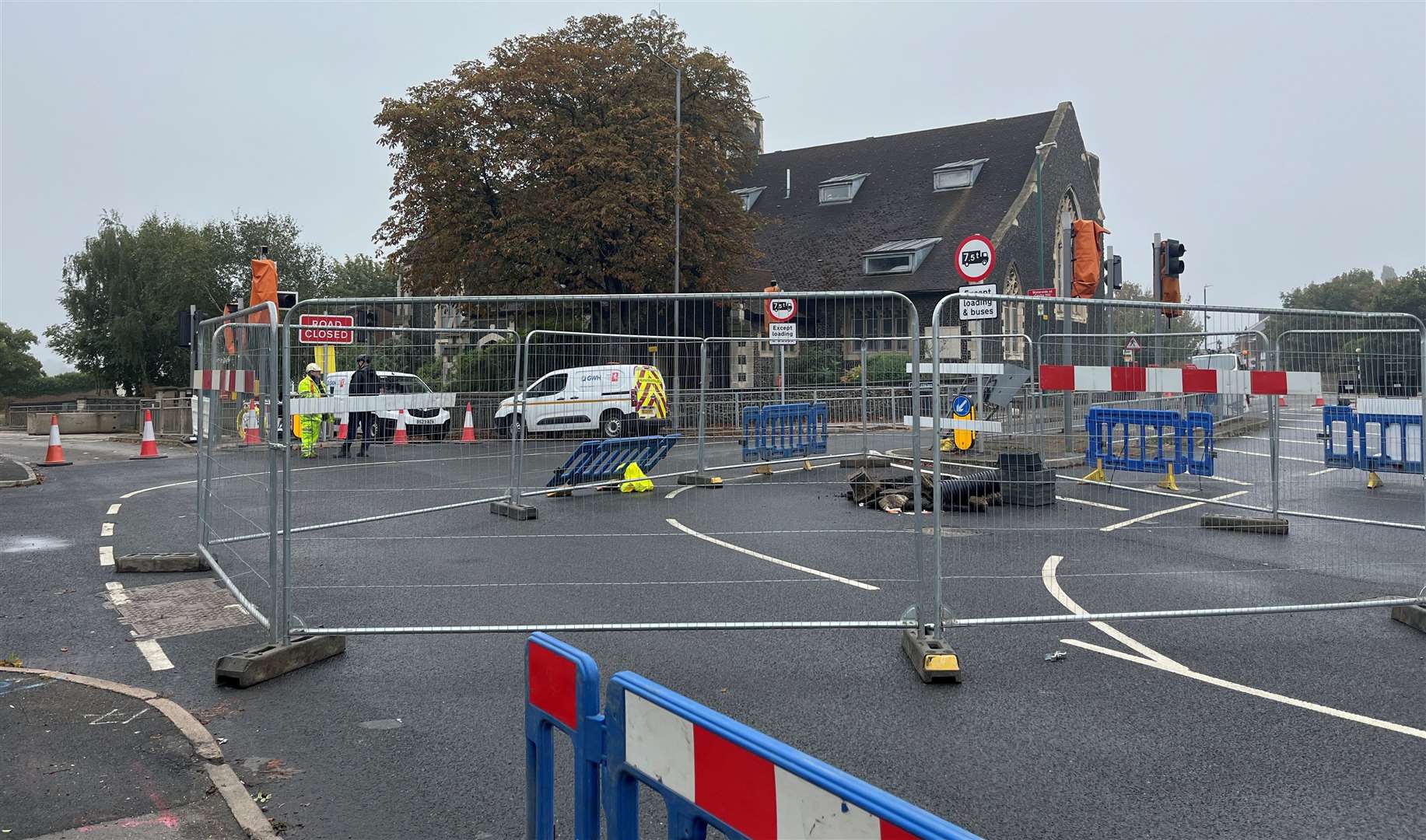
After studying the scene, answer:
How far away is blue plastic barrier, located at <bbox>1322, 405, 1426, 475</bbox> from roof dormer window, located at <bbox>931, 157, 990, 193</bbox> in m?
38.7

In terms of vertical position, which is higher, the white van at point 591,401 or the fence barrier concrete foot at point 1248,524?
the white van at point 591,401

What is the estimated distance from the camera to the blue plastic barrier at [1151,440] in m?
8.63

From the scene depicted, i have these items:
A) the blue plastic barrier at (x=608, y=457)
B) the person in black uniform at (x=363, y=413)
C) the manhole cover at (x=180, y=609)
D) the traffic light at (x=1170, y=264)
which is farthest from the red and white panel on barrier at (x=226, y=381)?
the traffic light at (x=1170, y=264)

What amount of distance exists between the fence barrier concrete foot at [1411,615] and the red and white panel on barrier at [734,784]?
260 inches

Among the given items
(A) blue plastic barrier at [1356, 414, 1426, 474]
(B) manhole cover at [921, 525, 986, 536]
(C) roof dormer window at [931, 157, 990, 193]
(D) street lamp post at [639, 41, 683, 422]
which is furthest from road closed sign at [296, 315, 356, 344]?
(C) roof dormer window at [931, 157, 990, 193]

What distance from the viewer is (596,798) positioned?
8.96ft

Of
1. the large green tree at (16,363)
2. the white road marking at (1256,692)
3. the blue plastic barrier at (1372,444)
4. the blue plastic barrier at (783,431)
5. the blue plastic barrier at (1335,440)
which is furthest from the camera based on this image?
the large green tree at (16,363)

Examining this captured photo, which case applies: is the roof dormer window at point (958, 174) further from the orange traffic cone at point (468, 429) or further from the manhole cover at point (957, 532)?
the orange traffic cone at point (468, 429)

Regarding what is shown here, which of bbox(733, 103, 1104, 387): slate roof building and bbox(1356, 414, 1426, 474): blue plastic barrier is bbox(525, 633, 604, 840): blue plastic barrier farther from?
bbox(733, 103, 1104, 387): slate roof building

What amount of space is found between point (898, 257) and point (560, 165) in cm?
1873

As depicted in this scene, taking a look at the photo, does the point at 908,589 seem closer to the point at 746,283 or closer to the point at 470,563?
the point at 470,563

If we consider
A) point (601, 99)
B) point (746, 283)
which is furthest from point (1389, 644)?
point (746, 283)

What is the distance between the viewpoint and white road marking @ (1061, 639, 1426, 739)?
506cm

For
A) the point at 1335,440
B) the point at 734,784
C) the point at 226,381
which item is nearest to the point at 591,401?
the point at 226,381
